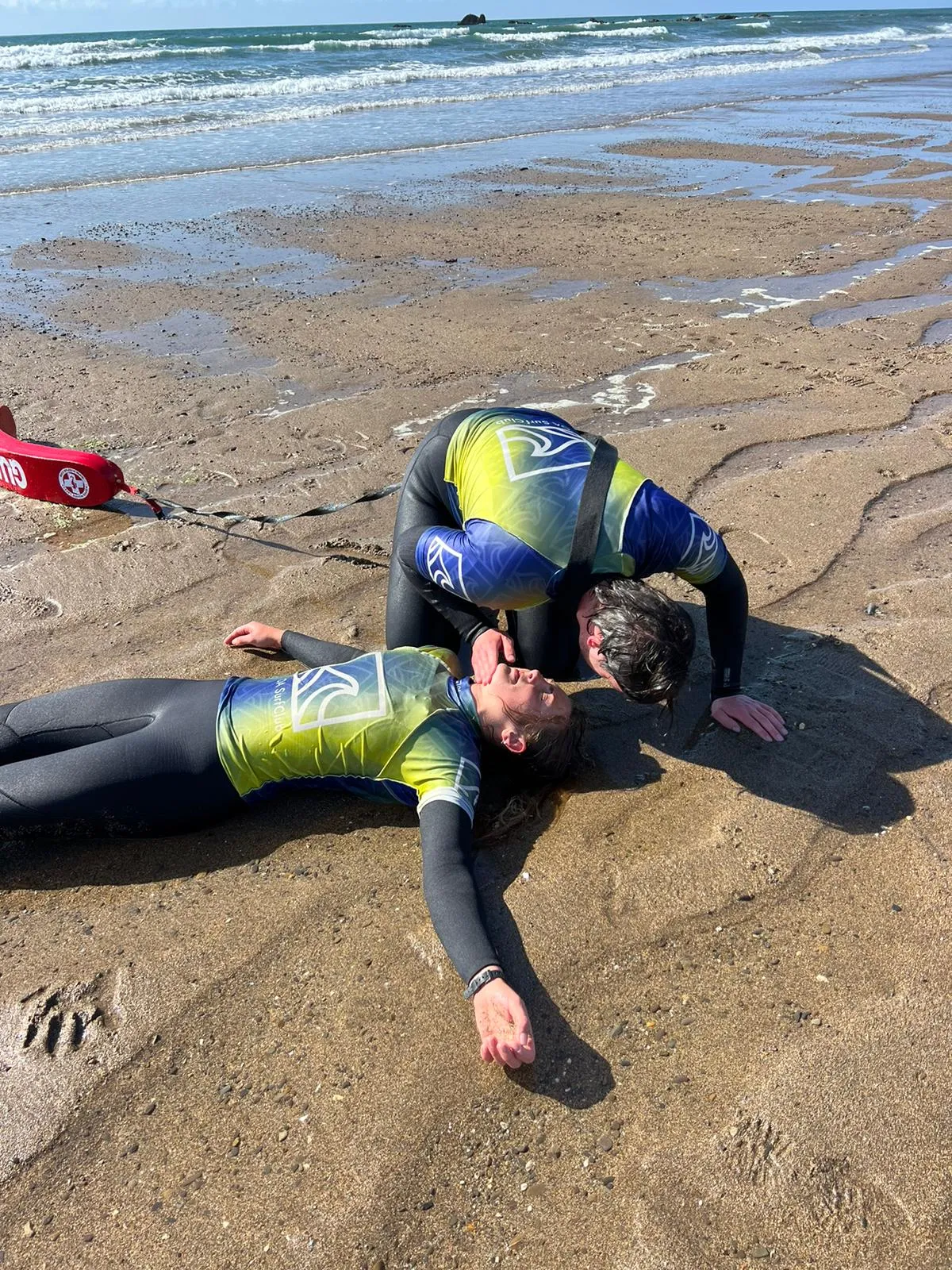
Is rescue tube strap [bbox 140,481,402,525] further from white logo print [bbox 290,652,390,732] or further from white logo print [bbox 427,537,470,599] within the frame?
white logo print [bbox 290,652,390,732]

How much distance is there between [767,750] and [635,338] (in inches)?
175

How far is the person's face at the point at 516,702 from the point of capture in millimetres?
3074

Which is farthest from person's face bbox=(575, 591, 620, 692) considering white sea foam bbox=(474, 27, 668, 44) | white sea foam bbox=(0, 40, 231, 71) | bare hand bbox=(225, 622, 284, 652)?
white sea foam bbox=(474, 27, 668, 44)

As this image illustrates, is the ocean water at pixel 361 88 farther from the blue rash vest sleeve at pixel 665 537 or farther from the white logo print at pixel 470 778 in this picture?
the white logo print at pixel 470 778

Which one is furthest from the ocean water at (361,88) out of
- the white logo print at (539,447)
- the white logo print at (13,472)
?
the white logo print at (539,447)

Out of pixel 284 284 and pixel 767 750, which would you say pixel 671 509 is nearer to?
pixel 767 750

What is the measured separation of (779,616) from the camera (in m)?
4.07

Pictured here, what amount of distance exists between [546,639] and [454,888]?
107cm

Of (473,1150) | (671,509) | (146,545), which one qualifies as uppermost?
(671,509)

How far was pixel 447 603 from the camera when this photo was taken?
11.2 ft

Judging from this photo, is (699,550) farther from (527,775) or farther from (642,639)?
(527,775)

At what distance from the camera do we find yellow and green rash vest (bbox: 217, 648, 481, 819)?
3.01 meters

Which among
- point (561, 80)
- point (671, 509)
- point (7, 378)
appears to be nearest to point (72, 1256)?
point (671, 509)

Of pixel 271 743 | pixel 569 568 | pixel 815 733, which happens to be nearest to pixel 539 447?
pixel 569 568
